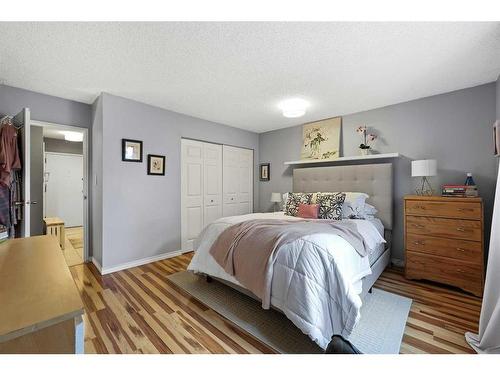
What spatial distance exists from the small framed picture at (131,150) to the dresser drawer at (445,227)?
3.58 m

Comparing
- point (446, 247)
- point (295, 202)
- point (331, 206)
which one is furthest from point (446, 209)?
point (295, 202)

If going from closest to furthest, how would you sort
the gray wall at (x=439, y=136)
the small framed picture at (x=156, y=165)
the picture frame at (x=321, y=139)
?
the gray wall at (x=439, y=136) < the small framed picture at (x=156, y=165) < the picture frame at (x=321, y=139)

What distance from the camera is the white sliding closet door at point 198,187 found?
3.81 metres

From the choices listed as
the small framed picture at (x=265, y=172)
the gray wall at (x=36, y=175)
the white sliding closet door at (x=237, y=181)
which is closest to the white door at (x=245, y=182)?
the white sliding closet door at (x=237, y=181)

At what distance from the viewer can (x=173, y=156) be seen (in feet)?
11.8

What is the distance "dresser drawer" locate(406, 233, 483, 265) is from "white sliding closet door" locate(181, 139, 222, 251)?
3.01 metres

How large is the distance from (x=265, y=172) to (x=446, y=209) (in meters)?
3.03

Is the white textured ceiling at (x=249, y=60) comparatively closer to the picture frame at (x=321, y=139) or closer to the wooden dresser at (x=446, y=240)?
the picture frame at (x=321, y=139)

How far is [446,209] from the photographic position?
2.45 meters
